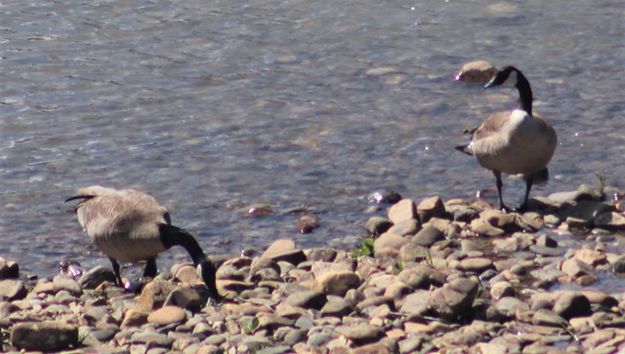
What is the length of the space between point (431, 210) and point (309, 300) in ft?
8.38

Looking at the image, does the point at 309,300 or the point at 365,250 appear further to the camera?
the point at 365,250

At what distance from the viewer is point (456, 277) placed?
9.49 m

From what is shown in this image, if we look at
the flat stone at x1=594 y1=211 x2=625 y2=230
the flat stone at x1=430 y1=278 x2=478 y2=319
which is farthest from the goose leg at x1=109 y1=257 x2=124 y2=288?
the flat stone at x1=594 y1=211 x2=625 y2=230

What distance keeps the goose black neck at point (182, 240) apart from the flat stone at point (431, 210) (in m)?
2.24

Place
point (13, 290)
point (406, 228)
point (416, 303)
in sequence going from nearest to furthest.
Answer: point (416, 303) → point (13, 290) → point (406, 228)

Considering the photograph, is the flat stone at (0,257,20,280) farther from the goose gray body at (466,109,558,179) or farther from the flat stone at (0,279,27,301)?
the goose gray body at (466,109,558,179)

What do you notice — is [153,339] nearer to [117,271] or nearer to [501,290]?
[117,271]

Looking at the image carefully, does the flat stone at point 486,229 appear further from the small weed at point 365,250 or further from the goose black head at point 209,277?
the goose black head at point 209,277

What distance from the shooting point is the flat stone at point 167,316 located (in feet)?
29.5

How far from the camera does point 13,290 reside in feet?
33.2

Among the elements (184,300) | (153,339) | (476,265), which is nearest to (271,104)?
(476,265)

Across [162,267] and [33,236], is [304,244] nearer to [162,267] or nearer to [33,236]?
[162,267]

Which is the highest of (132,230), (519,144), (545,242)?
(132,230)

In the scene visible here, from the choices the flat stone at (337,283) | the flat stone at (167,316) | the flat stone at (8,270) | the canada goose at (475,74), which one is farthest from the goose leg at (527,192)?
the flat stone at (8,270)
